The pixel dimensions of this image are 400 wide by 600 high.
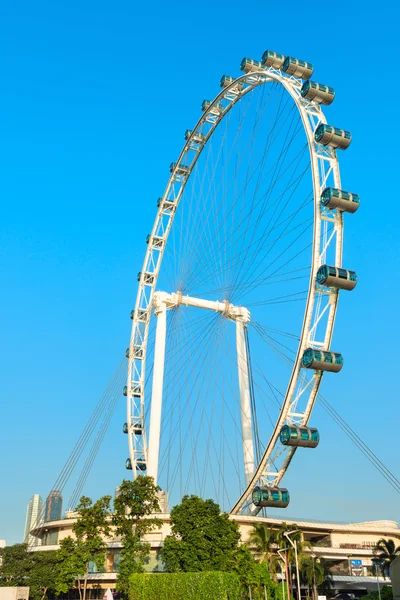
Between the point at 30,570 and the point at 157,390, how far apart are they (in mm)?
21880

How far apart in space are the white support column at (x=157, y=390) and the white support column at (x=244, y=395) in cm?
778

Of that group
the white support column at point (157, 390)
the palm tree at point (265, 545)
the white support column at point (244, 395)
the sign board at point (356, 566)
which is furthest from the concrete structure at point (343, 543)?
the white support column at point (244, 395)

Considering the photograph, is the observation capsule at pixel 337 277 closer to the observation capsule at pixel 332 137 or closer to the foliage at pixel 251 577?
the observation capsule at pixel 332 137

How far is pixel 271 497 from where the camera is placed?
158 feet

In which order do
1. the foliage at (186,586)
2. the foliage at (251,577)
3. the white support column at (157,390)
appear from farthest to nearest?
the white support column at (157,390), the foliage at (251,577), the foliage at (186,586)

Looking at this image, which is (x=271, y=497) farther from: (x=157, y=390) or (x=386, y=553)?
(x=386, y=553)

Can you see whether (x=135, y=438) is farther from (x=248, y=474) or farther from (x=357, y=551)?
(x=357, y=551)

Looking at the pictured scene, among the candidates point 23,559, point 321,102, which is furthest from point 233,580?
point 321,102

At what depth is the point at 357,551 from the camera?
75.8 m

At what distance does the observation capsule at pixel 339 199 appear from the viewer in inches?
1957

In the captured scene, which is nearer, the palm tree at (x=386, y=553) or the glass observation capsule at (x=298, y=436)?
the glass observation capsule at (x=298, y=436)

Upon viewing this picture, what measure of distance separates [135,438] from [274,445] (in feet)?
97.6

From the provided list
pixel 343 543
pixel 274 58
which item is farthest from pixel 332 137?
pixel 343 543

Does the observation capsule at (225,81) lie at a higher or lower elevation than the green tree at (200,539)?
higher
